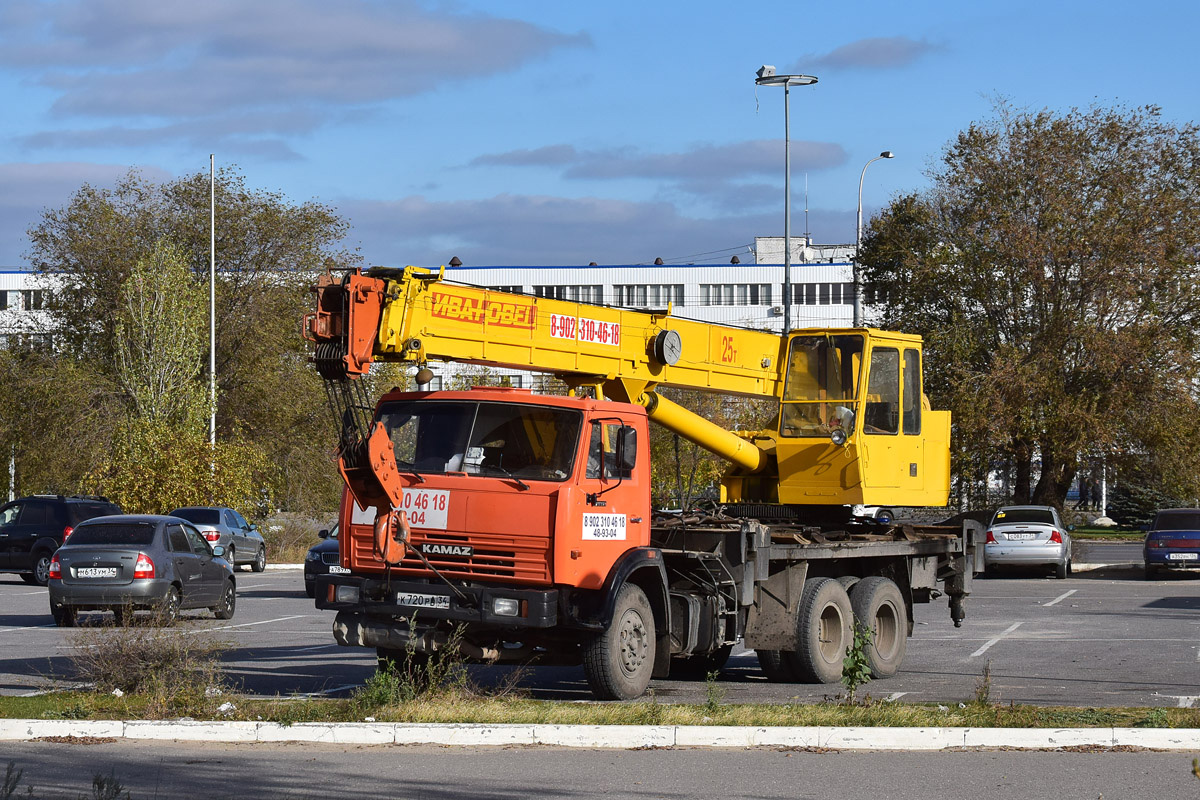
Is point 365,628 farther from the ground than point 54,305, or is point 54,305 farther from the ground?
point 54,305

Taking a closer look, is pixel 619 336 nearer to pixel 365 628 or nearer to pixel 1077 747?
pixel 365 628

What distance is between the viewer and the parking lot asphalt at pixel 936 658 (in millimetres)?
13344

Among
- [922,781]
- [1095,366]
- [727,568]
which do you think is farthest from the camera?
[1095,366]

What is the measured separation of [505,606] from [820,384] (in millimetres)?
5328

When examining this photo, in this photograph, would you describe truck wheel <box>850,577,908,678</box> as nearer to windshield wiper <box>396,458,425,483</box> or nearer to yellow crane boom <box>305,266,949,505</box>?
yellow crane boom <box>305,266,949,505</box>

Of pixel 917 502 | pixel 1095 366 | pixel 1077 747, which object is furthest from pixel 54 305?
pixel 1077 747

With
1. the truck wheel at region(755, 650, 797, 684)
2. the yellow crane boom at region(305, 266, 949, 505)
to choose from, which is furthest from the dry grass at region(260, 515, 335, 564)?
the truck wheel at region(755, 650, 797, 684)

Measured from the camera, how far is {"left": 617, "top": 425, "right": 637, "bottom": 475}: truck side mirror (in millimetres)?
12367

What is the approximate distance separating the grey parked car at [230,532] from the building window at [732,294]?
5648 centimetres

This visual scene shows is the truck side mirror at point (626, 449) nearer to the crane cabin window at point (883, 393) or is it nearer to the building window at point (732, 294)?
the crane cabin window at point (883, 393)

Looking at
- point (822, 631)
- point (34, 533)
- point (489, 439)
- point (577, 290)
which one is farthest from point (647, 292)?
point (489, 439)

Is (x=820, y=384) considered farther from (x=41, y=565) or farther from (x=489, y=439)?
(x=41, y=565)

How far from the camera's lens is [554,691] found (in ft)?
44.4

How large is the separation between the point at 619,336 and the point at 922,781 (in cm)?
551
